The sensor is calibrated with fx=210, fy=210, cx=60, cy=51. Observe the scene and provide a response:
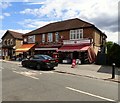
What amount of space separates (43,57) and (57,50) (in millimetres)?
13647

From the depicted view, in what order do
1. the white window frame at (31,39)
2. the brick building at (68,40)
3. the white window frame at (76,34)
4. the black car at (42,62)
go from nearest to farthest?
the black car at (42,62) → the brick building at (68,40) → the white window frame at (76,34) → the white window frame at (31,39)

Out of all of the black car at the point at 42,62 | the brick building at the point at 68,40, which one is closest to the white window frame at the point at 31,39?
the brick building at the point at 68,40

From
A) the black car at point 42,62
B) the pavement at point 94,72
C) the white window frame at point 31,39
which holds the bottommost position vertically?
the pavement at point 94,72

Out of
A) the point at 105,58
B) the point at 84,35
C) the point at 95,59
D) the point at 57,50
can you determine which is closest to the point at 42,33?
the point at 57,50

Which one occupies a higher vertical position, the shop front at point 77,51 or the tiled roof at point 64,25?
the tiled roof at point 64,25

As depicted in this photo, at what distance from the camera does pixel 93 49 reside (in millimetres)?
32906

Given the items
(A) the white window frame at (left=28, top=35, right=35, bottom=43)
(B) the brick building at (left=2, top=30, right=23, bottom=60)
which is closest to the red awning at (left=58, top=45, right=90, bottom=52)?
(A) the white window frame at (left=28, top=35, right=35, bottom=43)

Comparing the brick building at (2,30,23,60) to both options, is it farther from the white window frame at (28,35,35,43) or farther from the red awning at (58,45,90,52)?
the red awning at (58,45,90,52)

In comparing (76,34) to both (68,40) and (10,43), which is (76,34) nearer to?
(68,40)

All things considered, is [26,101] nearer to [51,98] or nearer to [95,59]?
[51,98]

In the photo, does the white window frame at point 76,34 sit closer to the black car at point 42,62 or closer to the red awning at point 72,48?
the red awning at point 72,48

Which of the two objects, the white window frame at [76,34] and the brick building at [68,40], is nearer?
the brick building at [68,40]

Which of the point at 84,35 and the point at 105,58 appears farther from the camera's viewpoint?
the point at 84,35

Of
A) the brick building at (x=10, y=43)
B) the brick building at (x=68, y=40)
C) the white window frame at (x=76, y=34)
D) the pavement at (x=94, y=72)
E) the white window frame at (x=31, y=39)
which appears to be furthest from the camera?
the brick building at (x=10, y=43)
